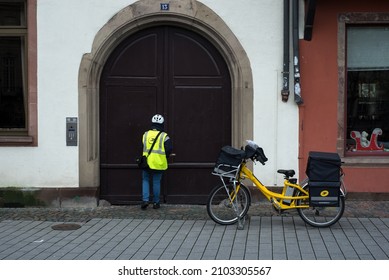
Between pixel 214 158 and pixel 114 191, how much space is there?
6.11 ft

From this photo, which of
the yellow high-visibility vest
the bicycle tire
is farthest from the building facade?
the bicycle tire

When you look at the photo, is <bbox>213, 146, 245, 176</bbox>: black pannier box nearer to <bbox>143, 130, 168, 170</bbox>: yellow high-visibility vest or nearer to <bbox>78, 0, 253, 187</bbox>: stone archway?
<bbox>143, 130, 168, 170</bbox>: yellow high-visibility vest

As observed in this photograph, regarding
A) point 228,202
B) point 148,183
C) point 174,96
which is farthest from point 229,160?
point 174,96

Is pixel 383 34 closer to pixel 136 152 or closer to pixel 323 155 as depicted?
pixel 323 155

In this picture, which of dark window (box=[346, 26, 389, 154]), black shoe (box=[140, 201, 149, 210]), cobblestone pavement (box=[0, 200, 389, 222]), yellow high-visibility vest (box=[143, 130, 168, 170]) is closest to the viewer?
cobblestone pavement (box=[0, 200, 389, 222])

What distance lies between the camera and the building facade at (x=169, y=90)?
10.7m

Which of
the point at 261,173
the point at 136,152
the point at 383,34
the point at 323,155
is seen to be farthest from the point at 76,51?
the point at 383,34

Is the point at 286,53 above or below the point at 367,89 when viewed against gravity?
above

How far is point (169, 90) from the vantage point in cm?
1107

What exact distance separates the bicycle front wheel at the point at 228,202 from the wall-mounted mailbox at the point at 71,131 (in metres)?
3.00

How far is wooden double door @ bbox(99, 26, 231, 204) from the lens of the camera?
11078 millimetres

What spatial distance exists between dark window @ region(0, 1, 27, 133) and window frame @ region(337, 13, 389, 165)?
213 inches

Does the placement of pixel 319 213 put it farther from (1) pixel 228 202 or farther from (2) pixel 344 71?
(2) pixel 344 71

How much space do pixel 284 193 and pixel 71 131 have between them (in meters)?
3.90
